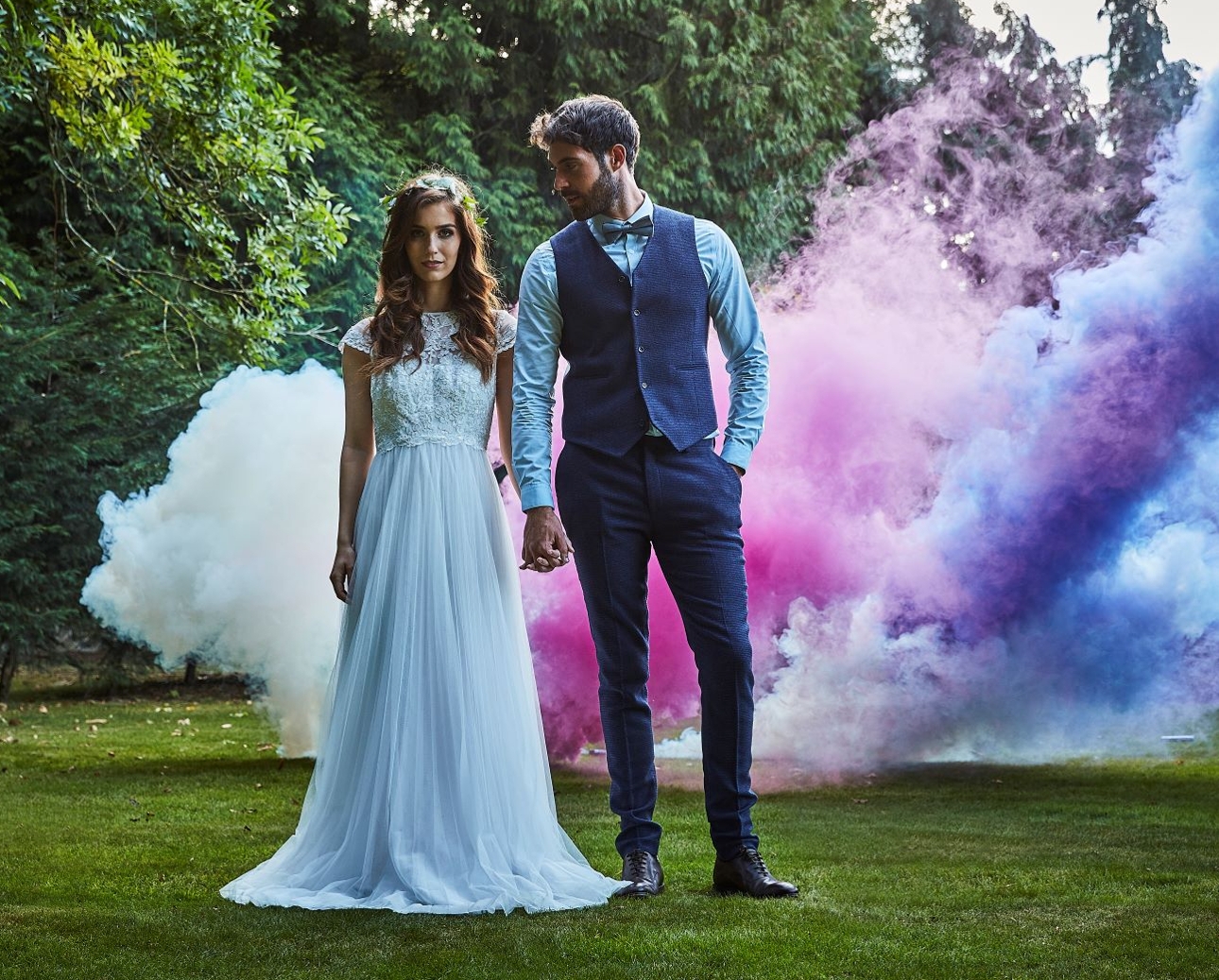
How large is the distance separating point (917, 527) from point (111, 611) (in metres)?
3.68

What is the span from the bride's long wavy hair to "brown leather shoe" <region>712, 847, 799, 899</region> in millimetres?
1458

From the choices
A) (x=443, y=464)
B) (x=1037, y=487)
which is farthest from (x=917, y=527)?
(x=443, y=464)

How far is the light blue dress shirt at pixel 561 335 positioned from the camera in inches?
149

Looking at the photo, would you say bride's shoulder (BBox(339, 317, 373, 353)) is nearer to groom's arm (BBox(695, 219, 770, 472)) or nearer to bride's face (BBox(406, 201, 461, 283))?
bride's face (BBox(406, 201, 461, 283))

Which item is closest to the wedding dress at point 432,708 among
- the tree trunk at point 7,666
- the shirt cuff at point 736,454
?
the shirt cuff at point 736,454

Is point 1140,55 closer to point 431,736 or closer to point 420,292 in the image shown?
point 420,292

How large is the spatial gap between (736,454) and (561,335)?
0.53 m

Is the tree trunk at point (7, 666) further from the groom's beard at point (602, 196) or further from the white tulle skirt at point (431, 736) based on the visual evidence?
the groom's beard at point (602, 196)

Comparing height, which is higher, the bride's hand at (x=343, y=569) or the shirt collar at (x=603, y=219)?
the shirt collar at (x=603, y=219)

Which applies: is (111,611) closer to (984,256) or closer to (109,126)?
(109,126)

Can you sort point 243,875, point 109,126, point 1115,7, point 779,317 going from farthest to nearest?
point 1115,7 → point 109,126 → point 779,317 → point 243,875

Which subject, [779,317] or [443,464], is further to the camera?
→ [779,317]

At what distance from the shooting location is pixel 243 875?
401 cm

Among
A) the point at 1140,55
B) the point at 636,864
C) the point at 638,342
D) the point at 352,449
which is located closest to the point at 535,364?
the point at 638,342
